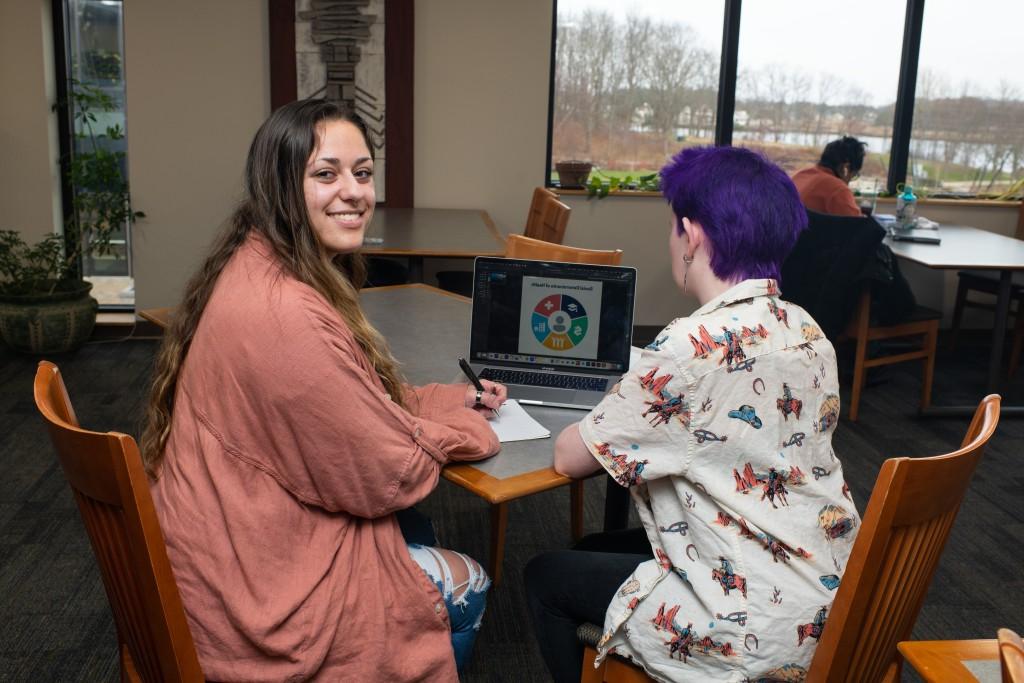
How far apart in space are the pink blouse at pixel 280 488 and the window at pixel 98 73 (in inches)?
159

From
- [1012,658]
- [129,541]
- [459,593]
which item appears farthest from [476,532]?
[1012,658]

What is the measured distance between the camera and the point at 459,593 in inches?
64.7

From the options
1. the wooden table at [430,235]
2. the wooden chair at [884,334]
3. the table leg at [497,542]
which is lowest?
the table leg at [497,542]

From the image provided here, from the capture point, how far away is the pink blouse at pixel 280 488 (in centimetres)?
141

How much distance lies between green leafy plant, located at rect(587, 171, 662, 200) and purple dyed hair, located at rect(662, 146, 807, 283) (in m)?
3.70

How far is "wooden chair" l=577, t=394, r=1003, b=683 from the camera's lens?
1232mm

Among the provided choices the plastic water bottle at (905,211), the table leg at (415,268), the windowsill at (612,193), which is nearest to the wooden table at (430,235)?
the table leg at (415,268)

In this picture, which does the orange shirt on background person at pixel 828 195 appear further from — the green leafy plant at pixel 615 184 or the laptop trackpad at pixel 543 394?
the laptop trackpad at pixel 543 394

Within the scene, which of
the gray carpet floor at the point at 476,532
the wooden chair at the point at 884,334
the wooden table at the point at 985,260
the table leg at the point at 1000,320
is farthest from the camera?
the wooden chair at the point at 884,334

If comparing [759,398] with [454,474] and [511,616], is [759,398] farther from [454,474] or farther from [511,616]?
[511,616]

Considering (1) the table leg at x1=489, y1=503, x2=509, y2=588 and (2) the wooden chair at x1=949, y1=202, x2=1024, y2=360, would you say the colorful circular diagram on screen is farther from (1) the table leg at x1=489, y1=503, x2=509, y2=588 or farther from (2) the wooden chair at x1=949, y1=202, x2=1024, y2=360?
(2) the wooden chair at x1=949, y1=202, x2=1024, y2=360

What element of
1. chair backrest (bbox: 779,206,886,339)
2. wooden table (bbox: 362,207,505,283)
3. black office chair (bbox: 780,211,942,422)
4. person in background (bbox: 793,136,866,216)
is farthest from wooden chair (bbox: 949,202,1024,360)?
wooden table (bbox: 362,207,505,283)

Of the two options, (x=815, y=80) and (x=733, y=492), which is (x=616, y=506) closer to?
(x=733, y=492)

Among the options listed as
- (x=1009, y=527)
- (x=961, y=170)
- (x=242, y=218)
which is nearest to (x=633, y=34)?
(x=961, y=170)
